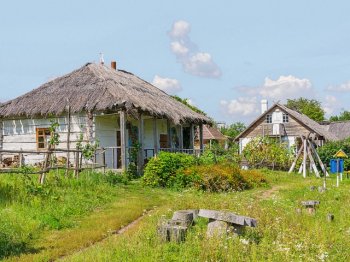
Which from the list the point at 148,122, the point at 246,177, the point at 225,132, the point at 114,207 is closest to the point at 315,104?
the point at 225,132

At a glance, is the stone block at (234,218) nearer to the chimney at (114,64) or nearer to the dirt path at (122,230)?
the dirt path at (122,230)

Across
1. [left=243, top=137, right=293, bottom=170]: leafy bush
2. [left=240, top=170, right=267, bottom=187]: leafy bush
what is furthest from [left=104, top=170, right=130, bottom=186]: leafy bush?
[left=243, top=137, right=293, bottom=170]: leafy bush

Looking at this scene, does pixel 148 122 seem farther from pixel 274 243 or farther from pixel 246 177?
pixel 274 243

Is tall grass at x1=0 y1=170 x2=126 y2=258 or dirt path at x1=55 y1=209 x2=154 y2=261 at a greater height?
tall grass at x1=0 y1=170 x2=126 y2=258

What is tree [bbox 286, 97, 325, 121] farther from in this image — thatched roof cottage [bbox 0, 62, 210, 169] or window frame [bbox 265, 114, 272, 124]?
thatched roof cottage [bbox 0, 62, 210, 169]

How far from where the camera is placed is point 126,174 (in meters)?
18.6

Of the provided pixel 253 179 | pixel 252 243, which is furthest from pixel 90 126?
pixel 252 243

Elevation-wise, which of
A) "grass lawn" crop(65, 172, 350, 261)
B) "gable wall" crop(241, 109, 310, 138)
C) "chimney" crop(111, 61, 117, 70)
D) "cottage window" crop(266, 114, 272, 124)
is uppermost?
"chimney" crop(111, 61, 117, 70)

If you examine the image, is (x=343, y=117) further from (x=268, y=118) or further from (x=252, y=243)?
(x=252, y=243)

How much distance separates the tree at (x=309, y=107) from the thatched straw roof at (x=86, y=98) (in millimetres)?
47126

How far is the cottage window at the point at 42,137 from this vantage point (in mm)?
22641

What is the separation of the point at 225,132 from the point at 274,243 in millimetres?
62830

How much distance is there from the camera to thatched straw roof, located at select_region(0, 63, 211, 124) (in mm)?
20125

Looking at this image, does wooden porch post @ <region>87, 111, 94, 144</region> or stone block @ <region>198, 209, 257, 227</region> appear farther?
wooden porch post @ <region>87, 111, 94, 144</region>
